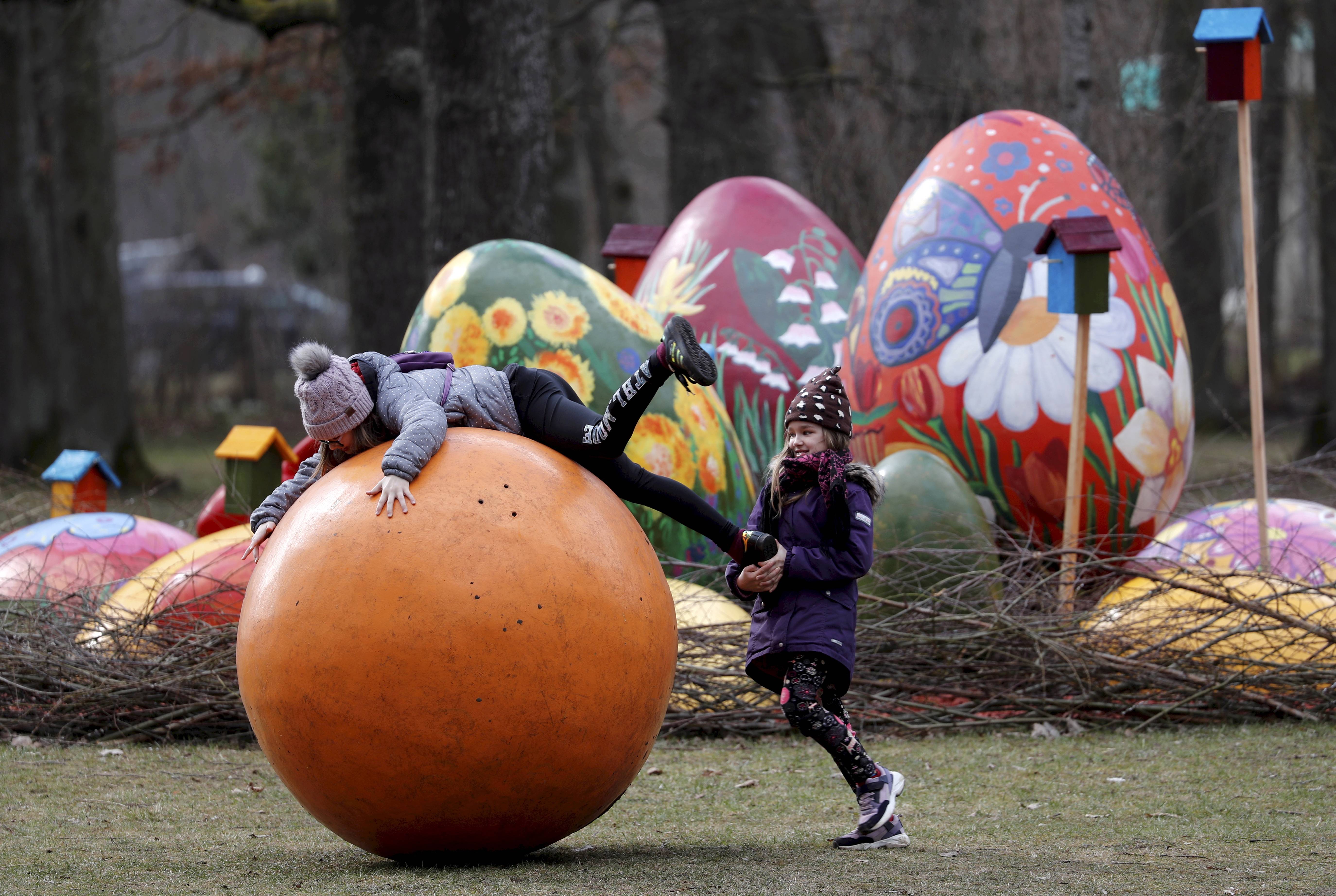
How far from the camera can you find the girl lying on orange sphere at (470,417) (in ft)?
15.5

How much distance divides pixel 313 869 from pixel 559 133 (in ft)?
61.3

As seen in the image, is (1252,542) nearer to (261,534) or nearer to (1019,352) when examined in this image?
(1019,352)

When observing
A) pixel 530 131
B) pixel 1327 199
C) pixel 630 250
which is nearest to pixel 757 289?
pixel 630 250

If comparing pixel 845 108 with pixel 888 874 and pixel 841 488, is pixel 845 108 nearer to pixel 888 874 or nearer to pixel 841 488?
pixel 841 488

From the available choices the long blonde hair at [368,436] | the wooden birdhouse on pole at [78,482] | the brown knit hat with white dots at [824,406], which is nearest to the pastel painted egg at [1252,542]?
the brown knit hat with white dots at [824,406]

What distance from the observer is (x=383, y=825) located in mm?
4512

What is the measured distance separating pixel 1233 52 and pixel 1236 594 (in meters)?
2.83

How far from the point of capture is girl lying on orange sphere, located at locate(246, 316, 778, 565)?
4.73 m

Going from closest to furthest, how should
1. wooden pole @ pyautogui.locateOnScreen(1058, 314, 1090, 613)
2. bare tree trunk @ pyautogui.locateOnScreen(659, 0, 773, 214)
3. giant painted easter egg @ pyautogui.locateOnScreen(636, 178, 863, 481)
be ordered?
1. wooden pole @ pyautogui.locateOnScreen(1058, 314, 1090, 613)
2. giant painted easter egg @ pyautogui.locateOnScreen(636, 178, 863, 481)
3. bare tree trunk @ pyautogui.locateOnScreen(659, 0, 773, 214)

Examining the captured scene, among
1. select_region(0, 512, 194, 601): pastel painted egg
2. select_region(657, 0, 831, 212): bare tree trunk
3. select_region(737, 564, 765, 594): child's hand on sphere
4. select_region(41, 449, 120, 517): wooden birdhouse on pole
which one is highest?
select_region(657, 0, 831, 212): bare tree trunk

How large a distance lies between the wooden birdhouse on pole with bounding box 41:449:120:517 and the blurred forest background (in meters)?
2.86

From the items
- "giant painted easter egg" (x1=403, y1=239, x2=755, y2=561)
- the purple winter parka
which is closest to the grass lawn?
the purple winter parka

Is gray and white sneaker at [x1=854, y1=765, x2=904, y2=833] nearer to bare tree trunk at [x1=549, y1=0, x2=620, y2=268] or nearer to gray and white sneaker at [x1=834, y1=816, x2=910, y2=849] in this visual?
gray and white sneaker at [x1=834, y1=816, x2=910, y2=849]

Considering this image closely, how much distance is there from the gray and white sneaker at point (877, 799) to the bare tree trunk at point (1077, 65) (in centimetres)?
767
